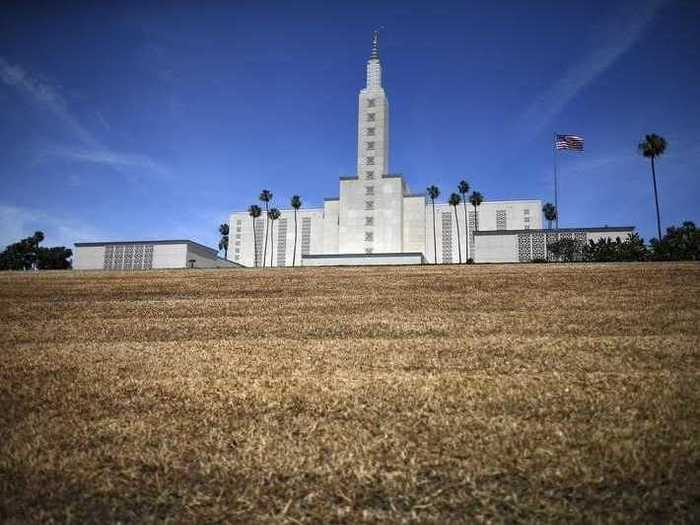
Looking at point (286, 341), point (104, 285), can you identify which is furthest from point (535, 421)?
point (104, 285)

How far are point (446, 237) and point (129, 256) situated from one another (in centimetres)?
6603

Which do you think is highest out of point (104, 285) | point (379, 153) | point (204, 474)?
point (379, 153)

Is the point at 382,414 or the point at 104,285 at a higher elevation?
the point at 104,285

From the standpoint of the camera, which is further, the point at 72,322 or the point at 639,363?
Answer: the point at 72,322

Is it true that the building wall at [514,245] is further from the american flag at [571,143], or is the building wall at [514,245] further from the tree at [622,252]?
the american flag at [571,143]

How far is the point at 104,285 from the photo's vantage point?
21938 mm

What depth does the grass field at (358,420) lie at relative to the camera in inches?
139

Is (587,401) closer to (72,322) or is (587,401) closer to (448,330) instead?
(448,330)

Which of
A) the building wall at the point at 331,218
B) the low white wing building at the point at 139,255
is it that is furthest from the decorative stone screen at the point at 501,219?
the low white wing building at the point at 139,255

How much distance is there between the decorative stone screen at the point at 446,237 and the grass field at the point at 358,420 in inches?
3564

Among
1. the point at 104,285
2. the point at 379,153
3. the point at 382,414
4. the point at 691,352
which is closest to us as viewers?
the point at 382,414

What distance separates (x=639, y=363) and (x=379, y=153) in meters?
69.2

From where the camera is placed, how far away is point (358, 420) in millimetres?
5074

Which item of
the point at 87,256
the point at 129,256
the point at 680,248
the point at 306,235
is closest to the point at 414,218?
the point at 306,235
